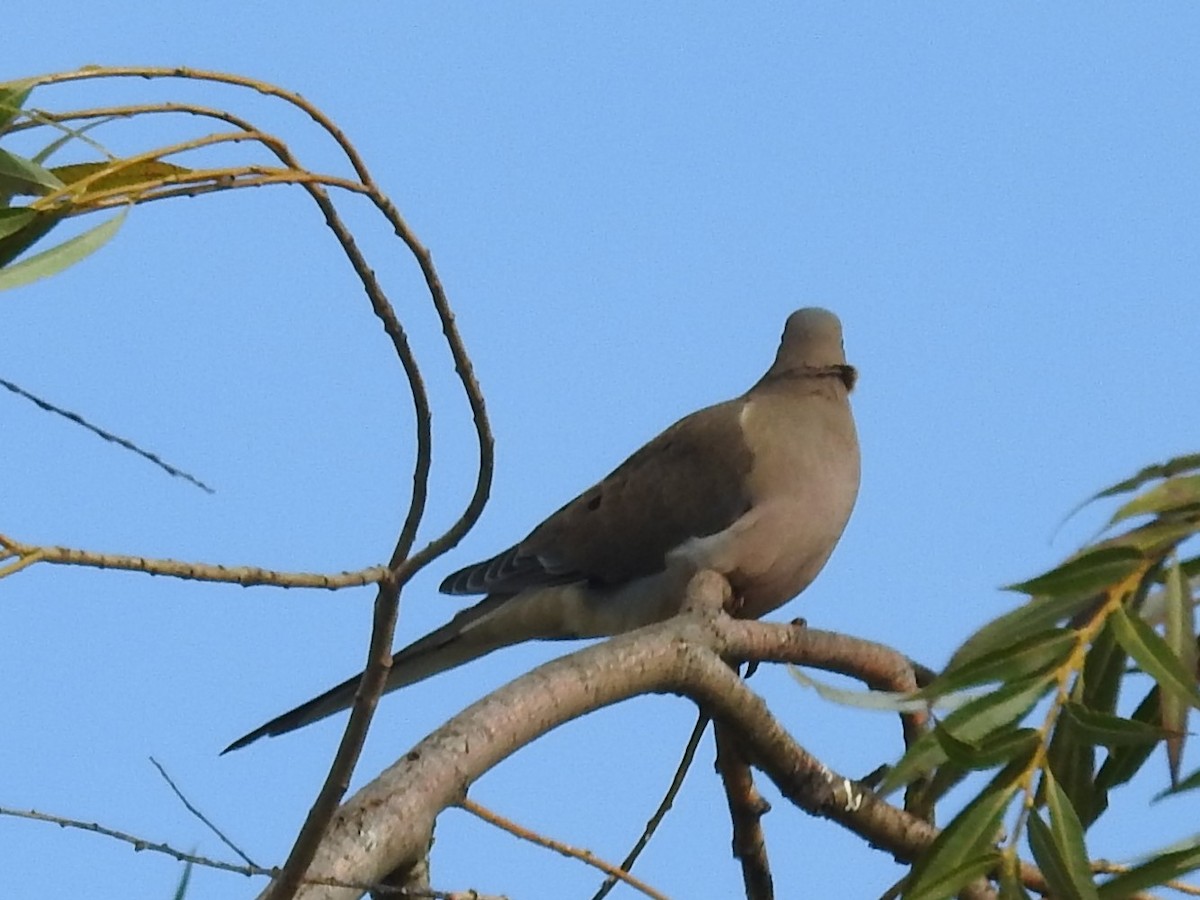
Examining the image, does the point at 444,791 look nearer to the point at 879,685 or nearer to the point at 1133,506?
the point at 1133,506

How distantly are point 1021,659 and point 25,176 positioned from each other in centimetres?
81

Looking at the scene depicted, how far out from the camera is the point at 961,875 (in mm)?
1204

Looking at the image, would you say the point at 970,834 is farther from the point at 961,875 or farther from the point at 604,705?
the point at 604,705

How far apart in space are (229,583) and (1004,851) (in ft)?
1.84

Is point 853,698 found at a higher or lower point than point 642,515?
lower

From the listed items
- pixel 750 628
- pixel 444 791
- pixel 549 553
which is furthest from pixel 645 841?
pixel 549 553

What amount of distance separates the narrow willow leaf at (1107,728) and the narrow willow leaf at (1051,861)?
70 millimetres

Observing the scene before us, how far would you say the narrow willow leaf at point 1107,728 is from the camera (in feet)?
3.94

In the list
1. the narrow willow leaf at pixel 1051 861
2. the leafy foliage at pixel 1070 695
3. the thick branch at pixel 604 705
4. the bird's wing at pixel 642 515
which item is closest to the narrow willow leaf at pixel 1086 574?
the leafy foliage at pixel 1070 695

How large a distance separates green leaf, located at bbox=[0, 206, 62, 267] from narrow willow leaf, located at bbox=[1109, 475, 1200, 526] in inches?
31.6

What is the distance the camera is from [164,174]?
124 cm

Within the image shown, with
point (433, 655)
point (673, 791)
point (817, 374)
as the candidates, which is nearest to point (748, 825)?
point (673, 791)

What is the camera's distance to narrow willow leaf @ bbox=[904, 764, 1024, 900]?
1210mm

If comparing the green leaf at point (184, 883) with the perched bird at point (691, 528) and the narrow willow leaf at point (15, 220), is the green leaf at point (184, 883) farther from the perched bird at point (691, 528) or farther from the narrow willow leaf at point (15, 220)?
the perched bird at point (691, 528)
